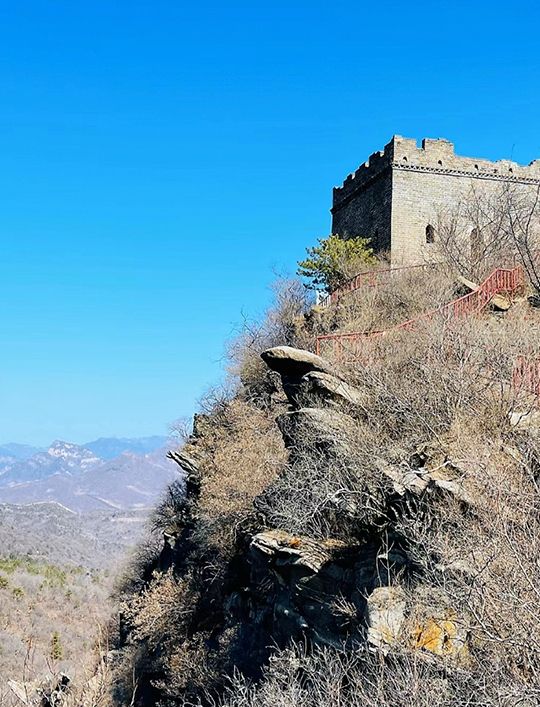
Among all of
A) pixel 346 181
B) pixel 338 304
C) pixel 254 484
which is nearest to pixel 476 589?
pixel 254 484

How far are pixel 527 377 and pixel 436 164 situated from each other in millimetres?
15037

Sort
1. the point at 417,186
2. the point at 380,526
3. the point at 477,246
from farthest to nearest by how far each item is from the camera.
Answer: the point at 417,186 → the point at 477,246 → the point at 380,526

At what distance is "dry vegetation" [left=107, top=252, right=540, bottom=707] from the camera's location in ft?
23.7

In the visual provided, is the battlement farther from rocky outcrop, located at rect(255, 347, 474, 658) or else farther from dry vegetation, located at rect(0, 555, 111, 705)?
dry vegetation, located at rect(0, 555, 111, 705)

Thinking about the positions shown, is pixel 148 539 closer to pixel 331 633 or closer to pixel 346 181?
pixel 346 181

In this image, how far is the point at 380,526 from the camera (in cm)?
1002

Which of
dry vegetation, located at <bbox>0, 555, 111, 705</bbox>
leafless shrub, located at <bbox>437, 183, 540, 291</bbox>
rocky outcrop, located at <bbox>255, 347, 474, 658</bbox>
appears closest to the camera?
rocky outcrop, located at <bbox>255, 347, 474, 658</bbox>

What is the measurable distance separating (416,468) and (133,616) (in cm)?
1203

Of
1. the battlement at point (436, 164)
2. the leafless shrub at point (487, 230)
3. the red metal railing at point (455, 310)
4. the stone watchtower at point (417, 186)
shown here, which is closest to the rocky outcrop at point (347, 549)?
the red metal railing at point (455, 310)

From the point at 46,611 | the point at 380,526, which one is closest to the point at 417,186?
the point at 380,526

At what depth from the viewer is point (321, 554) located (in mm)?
10828

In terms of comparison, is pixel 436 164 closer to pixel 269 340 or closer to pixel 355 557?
pixel 269 340

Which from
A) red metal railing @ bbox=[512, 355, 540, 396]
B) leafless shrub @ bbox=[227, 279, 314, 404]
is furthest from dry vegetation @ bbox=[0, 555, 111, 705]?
red metal railing @ bbox=[512, 355, 540, 396]

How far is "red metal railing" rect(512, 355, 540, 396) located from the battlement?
552 inches
